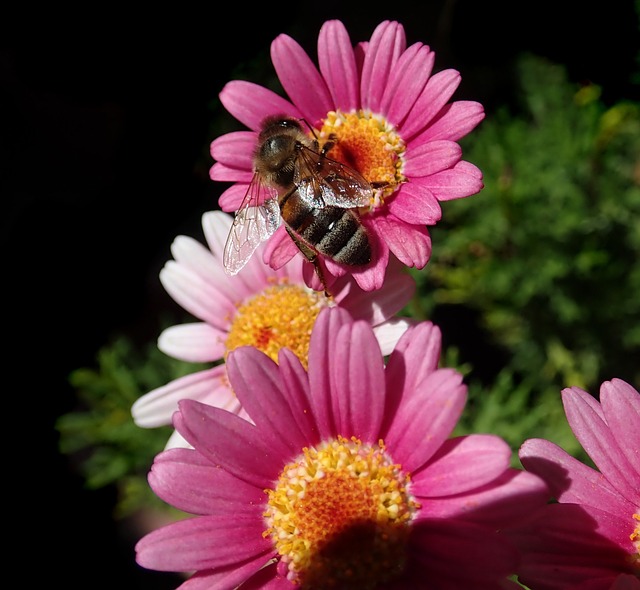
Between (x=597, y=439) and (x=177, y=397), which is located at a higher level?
(x=177, y=397)

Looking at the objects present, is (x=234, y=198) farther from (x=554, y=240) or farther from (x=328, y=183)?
(x=554, y=240)

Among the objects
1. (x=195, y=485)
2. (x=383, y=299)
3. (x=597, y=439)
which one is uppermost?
(x=383, y=299)

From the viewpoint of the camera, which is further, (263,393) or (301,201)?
(301,201)

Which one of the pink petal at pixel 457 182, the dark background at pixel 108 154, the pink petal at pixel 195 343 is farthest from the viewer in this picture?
the dark background at pixel 108 154

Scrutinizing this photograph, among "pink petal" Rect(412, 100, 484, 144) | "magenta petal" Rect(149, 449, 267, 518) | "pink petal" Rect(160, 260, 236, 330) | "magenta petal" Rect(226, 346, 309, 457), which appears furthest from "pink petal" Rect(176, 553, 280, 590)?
"pink petal" Rect(412, 100, 484, 144)

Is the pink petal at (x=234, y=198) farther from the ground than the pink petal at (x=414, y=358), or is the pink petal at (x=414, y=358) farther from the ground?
the pink petal at (x=234, y=198)

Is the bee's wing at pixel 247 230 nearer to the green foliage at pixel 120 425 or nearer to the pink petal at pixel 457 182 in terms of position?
the pink petal at pixel 457 182

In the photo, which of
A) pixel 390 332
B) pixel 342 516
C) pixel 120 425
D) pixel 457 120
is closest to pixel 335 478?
pixel 342 516

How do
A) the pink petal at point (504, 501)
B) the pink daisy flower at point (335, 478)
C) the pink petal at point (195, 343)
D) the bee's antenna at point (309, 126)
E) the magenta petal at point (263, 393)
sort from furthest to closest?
the pink petal at point (195, 343), the bee's antenna at point (309, 126), the magenta petal at point (263, 393), the pink daisy flower at point (335, 478), the pink petal at point (504, 501)

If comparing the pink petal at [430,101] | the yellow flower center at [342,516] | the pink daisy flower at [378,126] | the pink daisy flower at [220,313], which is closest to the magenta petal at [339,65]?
the pink daisy flower at [378,126]
